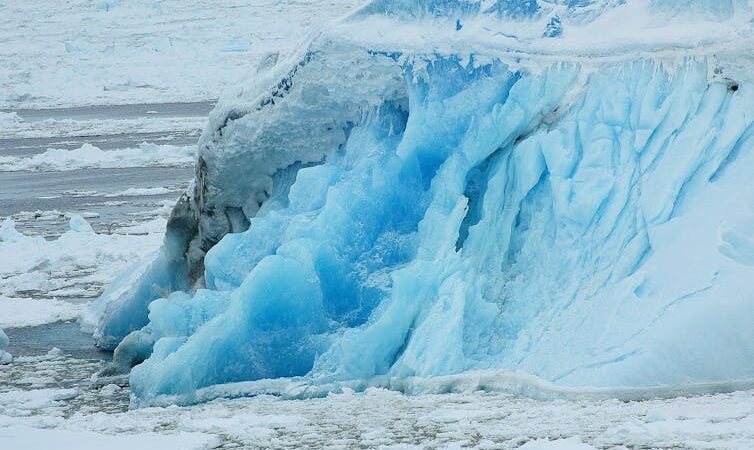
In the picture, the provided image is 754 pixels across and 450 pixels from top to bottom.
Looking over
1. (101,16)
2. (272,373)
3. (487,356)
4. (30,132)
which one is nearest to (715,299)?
(487,356)

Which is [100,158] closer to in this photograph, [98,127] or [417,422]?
[98,127]

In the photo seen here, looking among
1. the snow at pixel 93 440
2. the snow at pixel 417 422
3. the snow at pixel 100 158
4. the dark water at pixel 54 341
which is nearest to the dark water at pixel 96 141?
the snow at pixel 100 158

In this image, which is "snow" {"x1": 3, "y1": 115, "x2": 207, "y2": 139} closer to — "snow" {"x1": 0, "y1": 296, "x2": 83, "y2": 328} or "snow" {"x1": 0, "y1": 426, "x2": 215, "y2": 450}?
"snow" {"x1": 0, "y1": 296, "x2": 83, "y2": 328}

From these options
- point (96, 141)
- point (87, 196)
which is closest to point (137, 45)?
point (96, 141)

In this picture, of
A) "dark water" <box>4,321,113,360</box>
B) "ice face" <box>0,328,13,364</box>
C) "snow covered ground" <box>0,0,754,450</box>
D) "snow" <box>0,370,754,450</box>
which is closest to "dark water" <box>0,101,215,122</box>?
"snow covered ground" <box>0,0,754,450</box>

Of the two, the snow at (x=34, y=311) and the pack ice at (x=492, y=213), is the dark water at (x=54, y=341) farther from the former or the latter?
the pack ice at (x=492, y=213)

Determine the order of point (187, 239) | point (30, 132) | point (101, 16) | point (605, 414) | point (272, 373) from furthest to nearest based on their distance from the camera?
point (101, 16), point (30, 132), point (187, 239), point (272, 373), point (605, 414)

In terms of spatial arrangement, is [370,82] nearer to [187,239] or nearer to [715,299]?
[187,239]
